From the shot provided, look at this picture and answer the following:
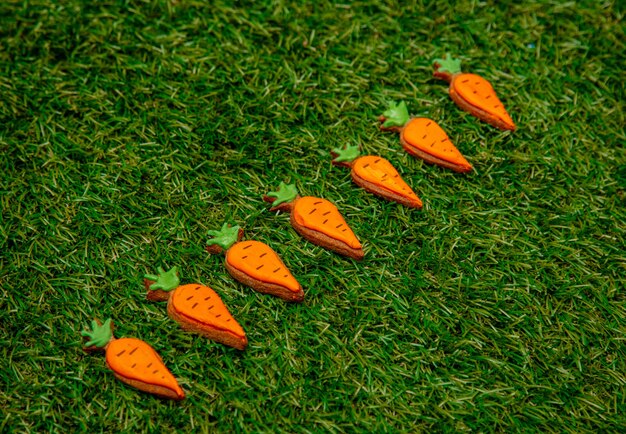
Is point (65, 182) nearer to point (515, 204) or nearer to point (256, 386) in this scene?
point (256, 386)

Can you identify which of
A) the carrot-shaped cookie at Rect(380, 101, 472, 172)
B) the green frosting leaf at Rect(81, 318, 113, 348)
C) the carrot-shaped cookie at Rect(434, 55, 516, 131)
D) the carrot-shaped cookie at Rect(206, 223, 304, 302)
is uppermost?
the carrot-shaped cookie at Rect(434, 55, 516, 131)

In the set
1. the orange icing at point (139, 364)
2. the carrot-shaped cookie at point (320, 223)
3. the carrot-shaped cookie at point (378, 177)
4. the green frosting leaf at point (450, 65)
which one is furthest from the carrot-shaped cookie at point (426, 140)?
the orange icing at point (139, 364)

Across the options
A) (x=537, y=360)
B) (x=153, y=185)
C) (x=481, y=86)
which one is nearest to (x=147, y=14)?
(x=153, y=185)

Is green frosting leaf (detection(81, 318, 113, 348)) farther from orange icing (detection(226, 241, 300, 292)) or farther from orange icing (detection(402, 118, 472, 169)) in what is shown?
orange icing (detection(402, 118, 472, 169))

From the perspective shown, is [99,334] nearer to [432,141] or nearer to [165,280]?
[165,280]

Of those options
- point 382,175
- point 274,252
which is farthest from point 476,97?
point 274,252

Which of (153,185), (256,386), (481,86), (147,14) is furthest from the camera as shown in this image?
(147,14)

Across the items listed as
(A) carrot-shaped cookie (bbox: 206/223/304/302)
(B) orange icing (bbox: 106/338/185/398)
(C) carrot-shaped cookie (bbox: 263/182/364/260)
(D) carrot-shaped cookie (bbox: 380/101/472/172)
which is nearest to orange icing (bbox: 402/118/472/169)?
(D) carrot-shaped cookie (bbox: 380/101/472/172)
